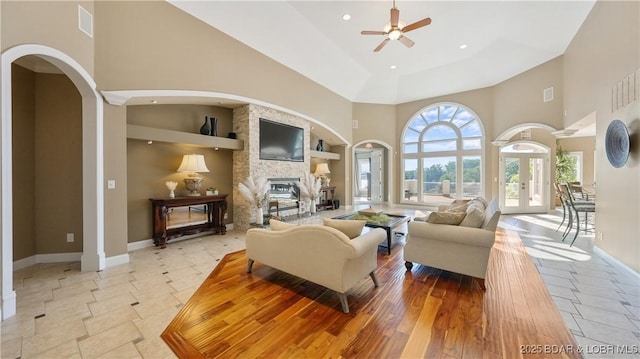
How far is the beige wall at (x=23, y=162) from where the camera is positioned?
3.38 m

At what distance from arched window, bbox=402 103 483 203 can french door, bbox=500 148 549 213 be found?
2.58 ft

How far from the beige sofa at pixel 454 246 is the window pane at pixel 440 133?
22.0 feet

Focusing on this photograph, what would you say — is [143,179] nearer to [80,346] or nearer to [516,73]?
[80,346]

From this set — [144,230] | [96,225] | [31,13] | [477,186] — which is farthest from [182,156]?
[477,186]

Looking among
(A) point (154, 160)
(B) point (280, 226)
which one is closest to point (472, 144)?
(B) point (280, 226)

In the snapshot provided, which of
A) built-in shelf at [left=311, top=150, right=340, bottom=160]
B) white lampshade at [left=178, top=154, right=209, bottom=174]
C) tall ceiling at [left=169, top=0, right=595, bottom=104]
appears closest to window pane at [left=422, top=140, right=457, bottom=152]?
tall ceiling at [left=169, top=0, right=595, bottom=104]

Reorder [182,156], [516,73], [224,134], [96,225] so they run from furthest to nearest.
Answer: [516,73] < [224,134] < [182,156] < [96,225]

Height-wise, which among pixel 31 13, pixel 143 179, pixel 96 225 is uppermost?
pixel 31 13

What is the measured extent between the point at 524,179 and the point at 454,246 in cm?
742

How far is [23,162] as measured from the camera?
348 centimetres

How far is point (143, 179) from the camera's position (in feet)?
15.0

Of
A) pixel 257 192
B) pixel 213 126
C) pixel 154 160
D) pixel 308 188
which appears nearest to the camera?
pixel 154 160

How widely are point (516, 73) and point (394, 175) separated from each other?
509cm

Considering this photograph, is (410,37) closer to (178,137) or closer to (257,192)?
(257,192)
